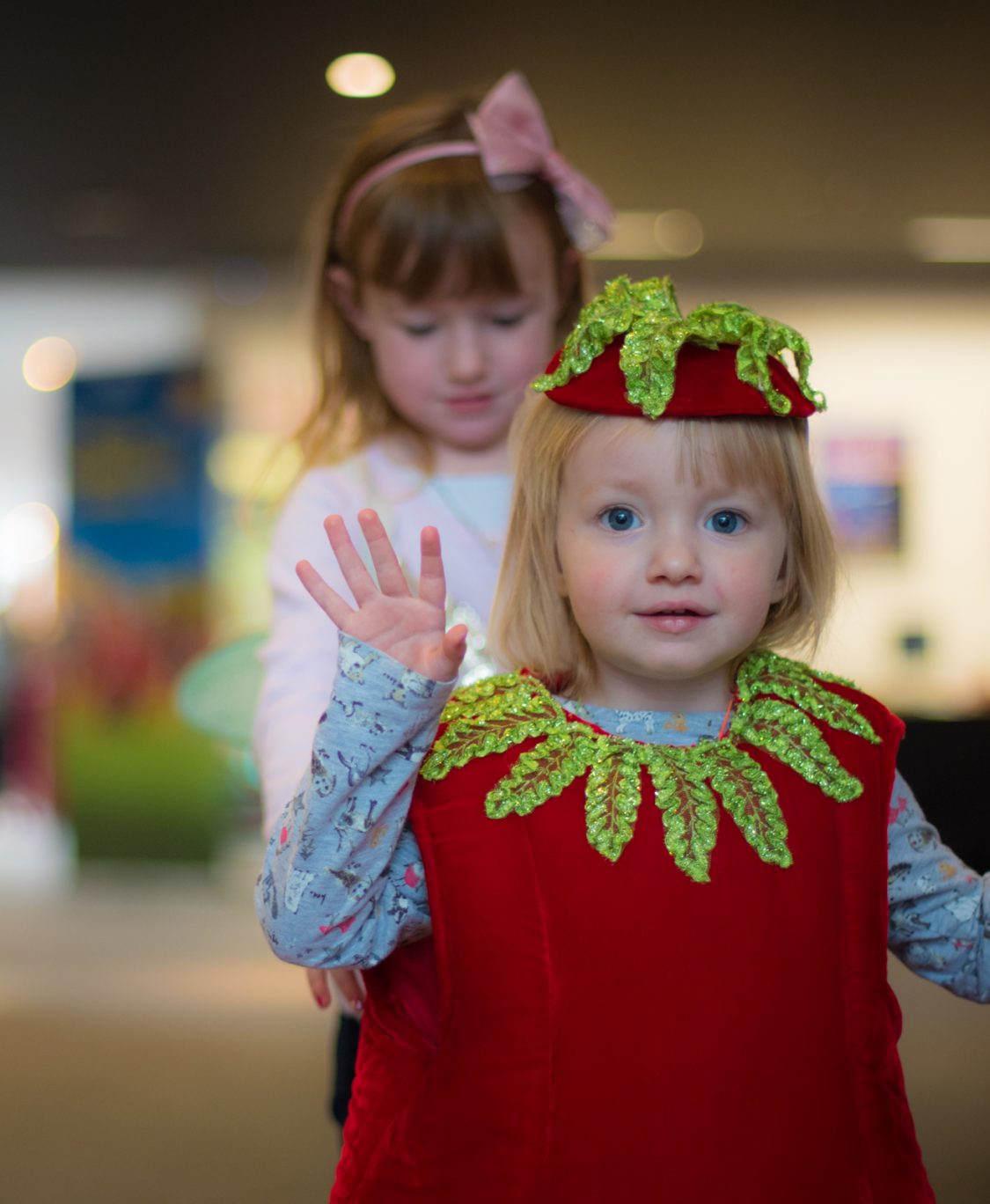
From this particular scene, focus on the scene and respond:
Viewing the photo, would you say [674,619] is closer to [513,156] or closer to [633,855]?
[633,855]

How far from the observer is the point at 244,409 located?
5457mm

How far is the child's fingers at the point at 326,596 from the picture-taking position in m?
0.89

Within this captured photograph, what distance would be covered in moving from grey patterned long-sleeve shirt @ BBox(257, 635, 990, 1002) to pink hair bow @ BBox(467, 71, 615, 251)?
2.43 ft

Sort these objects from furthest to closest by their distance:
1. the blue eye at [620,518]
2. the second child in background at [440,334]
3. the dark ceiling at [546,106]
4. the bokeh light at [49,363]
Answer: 1. the bokeh light at [49,363]
2. the dark ceiling at [546,106]
3. the second child in background at [440,334]
4. the blue eye at [620,518]

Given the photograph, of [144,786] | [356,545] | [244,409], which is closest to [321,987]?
[356,545]

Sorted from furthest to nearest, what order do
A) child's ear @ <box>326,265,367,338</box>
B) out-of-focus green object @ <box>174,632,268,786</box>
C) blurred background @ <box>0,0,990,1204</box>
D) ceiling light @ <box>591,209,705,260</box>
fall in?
ceiling light @ <box>591,209,705,260</box> < blurred background @ <box>0,0,990,1204</box> < out-of-focus green object @ <box>174,632,268,786</box> < child's ear @ <box>326,265,367,338</box>

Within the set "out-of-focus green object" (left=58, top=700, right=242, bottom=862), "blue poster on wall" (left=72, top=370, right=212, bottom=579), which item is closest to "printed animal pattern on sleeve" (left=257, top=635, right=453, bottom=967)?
"out-of-focus green object" (left=58, top=700, right=242, bottom=862)

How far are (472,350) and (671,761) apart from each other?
1.99ft

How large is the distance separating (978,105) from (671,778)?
3337 mm

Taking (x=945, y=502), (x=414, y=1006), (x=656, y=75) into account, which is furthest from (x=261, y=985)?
(x=945, y=502)

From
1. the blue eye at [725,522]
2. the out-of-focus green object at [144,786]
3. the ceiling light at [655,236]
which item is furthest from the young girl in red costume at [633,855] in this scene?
the out-of-focus green object at [144,786]

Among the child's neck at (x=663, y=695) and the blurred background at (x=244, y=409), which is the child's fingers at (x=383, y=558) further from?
the blurred background at (x=244, y=409)

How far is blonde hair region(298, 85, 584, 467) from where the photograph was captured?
142 cm

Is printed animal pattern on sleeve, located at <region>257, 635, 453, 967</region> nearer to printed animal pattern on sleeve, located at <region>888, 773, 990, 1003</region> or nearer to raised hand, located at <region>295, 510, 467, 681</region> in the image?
raised hand, located at <region>295, 510, 467, 681</region>
